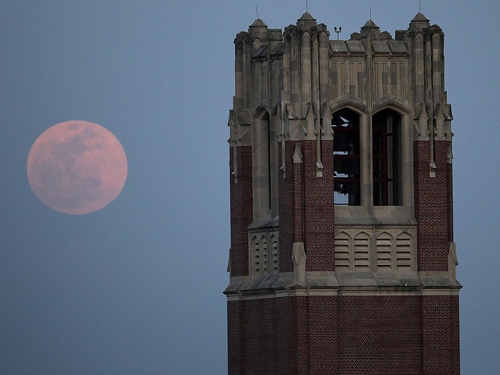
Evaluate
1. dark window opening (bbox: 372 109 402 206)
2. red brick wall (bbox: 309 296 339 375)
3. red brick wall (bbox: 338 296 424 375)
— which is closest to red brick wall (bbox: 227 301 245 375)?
red brick wall (bbox: 309 296 339 375)

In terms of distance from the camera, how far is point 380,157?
499 ft

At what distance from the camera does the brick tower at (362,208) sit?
149 meters

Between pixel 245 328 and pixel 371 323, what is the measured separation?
8525 mm

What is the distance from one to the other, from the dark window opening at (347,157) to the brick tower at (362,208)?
1.9 inches

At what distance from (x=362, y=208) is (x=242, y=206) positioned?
7.26 meters

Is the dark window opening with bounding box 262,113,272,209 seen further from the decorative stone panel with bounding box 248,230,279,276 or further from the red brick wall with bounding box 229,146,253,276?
the decorative stone panel with bounding box 248,230,279,276

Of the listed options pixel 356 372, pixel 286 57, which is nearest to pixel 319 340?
pixel 356 372

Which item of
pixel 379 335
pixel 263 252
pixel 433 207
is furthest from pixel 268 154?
pixel 379 335

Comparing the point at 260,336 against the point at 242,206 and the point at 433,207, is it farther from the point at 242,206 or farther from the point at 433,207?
the point at 433,207

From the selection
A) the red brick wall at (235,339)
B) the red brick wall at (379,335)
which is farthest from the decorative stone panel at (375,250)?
the red brick wall at (235,339)

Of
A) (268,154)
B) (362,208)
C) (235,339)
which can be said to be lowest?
(235,339)

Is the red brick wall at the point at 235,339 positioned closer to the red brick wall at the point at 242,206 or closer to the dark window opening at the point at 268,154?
the red brick wall at the point at 242,206

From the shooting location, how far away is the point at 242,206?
154875 mm

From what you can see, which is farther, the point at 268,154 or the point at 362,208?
the point at 268,154
